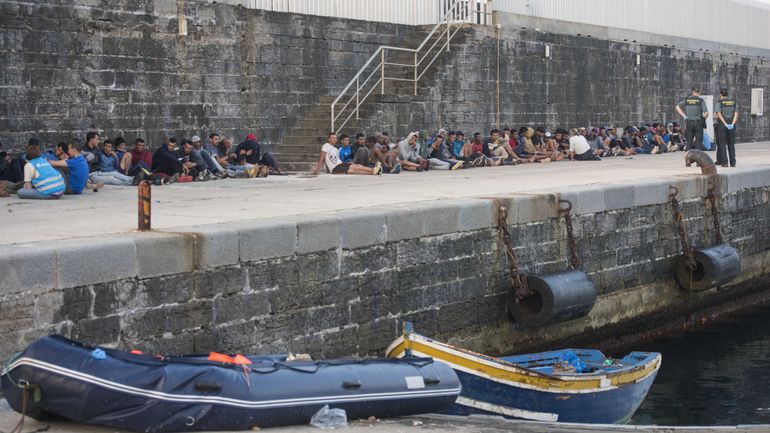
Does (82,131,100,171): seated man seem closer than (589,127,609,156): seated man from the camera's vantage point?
Yes

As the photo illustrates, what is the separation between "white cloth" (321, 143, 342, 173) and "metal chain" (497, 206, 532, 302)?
6.97 m

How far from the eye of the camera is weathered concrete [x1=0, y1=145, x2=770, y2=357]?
8.87 metres

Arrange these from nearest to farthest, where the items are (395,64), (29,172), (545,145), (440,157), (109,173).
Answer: (29,172)
(109,173)
(440,157)
(395,64)
(545,145)

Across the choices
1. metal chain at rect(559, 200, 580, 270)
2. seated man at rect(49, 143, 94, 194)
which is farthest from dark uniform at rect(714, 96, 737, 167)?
seated man at rect(49, 143, 94, 194)

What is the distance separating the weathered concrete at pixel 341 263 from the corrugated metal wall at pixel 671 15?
10.7 meters

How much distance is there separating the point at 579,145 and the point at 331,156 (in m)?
7.86

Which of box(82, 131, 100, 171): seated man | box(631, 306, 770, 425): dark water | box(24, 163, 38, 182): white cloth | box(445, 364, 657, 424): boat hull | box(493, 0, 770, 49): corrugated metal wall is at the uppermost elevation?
box(493, 0, 770, 49): corrugated metal wall

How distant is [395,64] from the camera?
22.8m

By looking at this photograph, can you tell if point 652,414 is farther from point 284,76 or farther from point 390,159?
point 284,76

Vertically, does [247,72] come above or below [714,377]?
above

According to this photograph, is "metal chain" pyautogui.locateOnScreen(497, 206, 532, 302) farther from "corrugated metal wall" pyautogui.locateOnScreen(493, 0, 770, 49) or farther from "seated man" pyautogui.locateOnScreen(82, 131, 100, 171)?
"corrugated metal wall" pyautogui.locateOnScreen(493, 0, 770, 49)

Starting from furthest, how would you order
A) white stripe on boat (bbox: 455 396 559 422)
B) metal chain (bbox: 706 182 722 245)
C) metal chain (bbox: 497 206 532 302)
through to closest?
metal chain (bbox: 706 182 722 245) < metal chain (bbox: 497 206 532 302) < white stripe on boat (bbox: 455 396 559 422)

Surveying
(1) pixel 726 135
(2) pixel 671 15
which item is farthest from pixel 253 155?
(2) pixel 671 15

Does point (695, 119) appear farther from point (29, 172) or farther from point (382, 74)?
point (29, 172)
